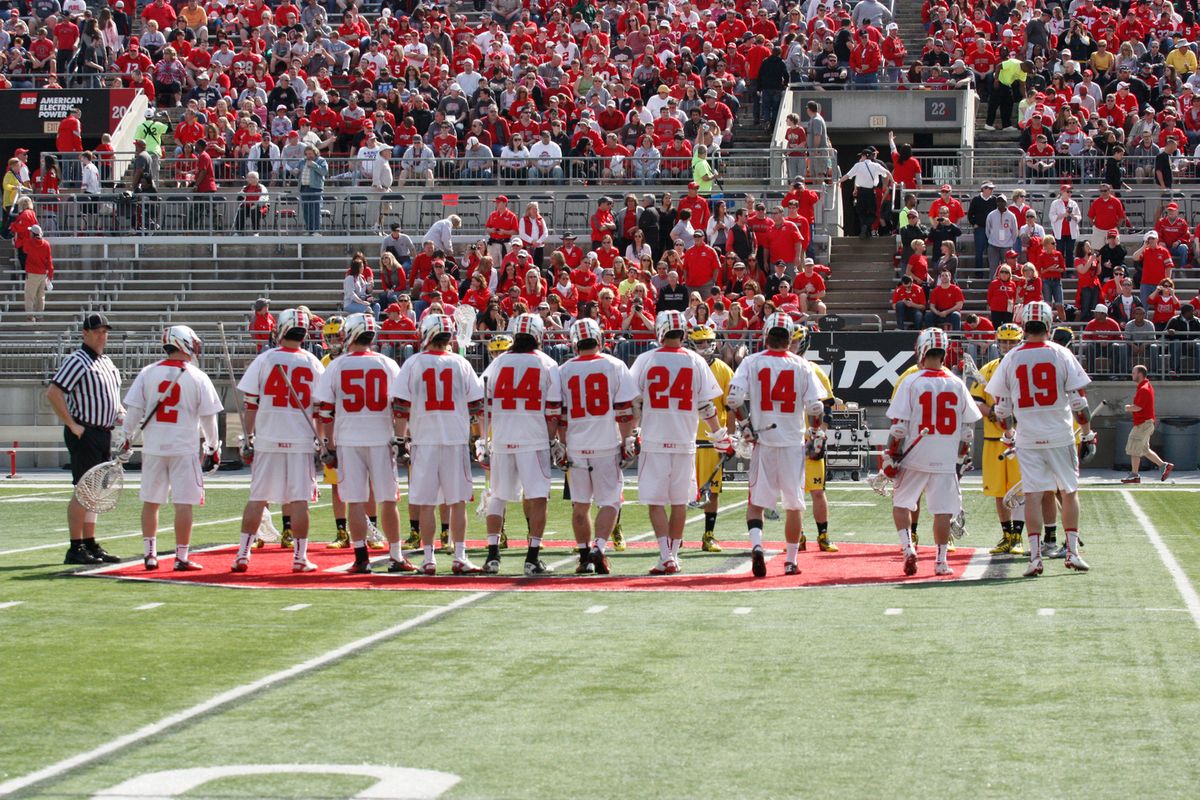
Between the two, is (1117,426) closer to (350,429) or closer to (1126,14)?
(1126,14)

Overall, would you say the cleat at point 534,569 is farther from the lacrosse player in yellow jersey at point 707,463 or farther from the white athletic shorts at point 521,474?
the lacrosse player in yellow jersey at point 707,463

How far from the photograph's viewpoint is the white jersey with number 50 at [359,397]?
554 inches

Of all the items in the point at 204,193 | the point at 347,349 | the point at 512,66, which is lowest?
the point at 347,349

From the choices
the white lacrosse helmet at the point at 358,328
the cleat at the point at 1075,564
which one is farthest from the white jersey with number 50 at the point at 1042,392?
the white lacrosse helmet at the point at 358,328

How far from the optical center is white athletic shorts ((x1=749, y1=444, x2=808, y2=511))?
1409 cm

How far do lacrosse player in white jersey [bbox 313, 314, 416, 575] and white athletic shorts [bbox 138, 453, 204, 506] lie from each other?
106 centimetres

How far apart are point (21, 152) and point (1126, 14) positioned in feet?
70.3

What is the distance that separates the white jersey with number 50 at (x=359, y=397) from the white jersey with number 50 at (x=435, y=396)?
0.57ft

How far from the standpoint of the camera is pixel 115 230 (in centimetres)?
3391

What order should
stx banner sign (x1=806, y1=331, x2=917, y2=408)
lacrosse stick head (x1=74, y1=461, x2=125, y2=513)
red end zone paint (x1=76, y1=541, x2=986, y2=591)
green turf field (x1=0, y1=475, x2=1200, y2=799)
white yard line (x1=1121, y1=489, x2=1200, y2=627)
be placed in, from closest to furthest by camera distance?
green turf field (x1=0, y1=475, x2=1200, y2=799) < white yard line (x1=1121, y1=489, x2=1200, y2=627) < red end zone paint (x1=76, y1=541, x2=986, y2=591) < lacrosse stick head (x1=74, y1=461, x2=125, y2=513) < stx banner sign (x1=806, y1=331, x2=917, y2=408)

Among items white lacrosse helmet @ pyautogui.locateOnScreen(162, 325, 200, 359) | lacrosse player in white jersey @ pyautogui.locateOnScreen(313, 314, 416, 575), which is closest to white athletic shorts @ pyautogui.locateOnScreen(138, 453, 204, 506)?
white lacrosse helmet @ pyautogui.locateOnScreen(162, 325, 200, 359)

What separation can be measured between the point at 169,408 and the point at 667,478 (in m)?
3.78

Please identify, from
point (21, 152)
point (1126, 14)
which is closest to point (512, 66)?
point (21, 152)

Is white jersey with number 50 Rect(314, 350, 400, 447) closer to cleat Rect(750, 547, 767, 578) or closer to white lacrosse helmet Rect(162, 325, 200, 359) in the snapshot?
white lacrosse helmet Rect(162, 325, 200, 359)
